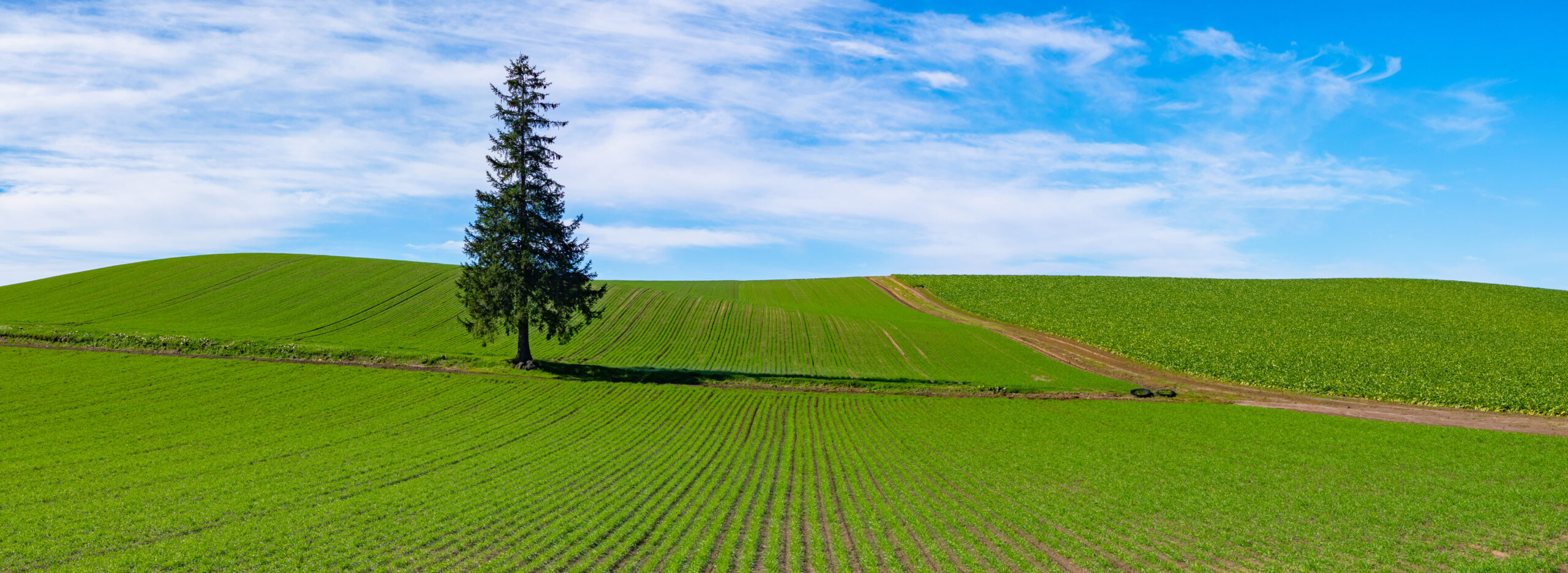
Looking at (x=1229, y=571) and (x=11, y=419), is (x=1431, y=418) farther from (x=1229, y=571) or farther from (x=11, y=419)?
(x=11, y=419)

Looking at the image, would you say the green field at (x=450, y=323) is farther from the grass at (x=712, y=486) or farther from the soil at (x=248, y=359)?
the grass at (x=712, y=486)

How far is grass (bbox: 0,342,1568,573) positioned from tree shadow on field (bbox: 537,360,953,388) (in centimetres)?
668

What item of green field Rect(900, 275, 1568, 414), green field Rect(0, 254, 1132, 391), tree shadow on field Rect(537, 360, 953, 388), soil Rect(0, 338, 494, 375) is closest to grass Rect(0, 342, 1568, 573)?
soil Rect(0, 338, 494, 375)

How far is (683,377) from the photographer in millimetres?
41562

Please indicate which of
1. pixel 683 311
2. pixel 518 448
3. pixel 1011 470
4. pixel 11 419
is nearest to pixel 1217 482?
pixel 1011 470

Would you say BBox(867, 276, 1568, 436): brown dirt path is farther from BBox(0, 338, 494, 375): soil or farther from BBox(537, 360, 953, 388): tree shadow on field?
BBox(0, 338, 494, 375): soil

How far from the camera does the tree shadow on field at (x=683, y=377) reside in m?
40.6

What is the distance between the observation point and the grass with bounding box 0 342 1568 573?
1394 cm

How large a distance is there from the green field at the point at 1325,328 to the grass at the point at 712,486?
673 inches

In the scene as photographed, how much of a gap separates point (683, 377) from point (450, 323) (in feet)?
85.9

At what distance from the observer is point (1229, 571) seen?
1352cm

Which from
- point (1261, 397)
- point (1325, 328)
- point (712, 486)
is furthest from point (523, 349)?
point (1325, 328)

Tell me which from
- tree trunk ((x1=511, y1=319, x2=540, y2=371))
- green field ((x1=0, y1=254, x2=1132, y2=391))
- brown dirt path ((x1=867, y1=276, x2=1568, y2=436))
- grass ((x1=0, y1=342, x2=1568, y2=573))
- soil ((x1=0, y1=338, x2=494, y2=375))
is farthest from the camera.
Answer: green field ((x1=0, y1=254, x2=1132, y2=391))

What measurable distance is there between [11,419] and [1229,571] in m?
39.0
